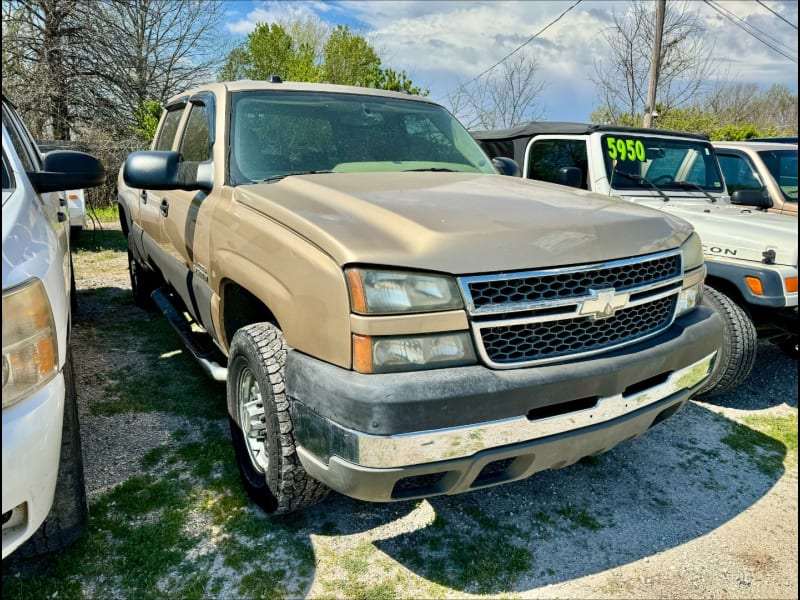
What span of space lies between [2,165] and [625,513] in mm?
3181

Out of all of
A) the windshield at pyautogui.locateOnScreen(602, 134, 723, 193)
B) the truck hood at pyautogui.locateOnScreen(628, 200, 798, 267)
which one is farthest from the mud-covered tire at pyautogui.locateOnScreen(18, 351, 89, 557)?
the windshield at pyautogui.locateOnScreen(602, 134, 723, 193)

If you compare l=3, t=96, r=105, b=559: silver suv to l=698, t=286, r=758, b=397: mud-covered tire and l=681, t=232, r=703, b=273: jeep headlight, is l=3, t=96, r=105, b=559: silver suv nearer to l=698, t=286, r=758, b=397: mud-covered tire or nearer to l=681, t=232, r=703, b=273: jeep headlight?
l=681, t=232, r=703, b=273: jeep headlight

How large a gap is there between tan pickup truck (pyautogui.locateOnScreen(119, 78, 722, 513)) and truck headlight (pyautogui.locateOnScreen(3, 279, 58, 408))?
2.44ft

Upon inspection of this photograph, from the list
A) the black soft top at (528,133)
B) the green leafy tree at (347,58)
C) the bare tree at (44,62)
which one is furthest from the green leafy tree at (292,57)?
the black soft top at (528,133)

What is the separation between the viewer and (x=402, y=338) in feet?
6.11

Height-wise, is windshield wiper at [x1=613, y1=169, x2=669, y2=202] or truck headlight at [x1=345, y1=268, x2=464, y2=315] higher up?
windshield wiper at [x1=613, y1=169, x2=669, y2=202]

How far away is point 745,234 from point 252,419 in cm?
350

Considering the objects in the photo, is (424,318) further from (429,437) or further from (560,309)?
(560,309)

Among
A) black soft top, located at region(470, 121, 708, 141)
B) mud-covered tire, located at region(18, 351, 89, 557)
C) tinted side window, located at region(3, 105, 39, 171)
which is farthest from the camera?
black soft top, located at region(470, 121, 708, 141)

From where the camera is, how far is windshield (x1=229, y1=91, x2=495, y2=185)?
2.99 metres

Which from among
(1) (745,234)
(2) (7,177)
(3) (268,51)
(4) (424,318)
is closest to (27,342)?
(2) (7,177)

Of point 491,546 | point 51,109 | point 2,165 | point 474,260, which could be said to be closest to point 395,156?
point 474,260

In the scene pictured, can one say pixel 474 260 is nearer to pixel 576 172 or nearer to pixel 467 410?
pixel 467 410

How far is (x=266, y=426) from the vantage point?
7.64 feet
